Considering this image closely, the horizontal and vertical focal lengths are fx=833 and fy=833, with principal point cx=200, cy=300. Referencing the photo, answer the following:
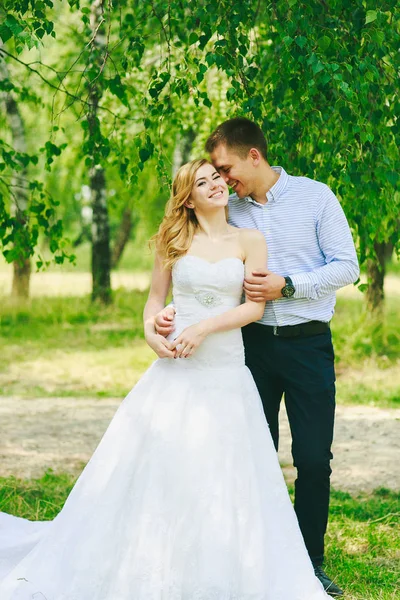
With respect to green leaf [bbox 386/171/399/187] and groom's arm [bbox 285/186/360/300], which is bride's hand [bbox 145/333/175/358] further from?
green leaf [bbox 386/171/399/187]

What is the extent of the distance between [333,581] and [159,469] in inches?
42.5

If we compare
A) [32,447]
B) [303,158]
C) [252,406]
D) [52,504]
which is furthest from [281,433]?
[252,406]

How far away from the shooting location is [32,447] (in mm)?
6637

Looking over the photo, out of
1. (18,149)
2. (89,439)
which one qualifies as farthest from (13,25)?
(18,149)

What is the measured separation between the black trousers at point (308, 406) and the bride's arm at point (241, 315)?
23 cm

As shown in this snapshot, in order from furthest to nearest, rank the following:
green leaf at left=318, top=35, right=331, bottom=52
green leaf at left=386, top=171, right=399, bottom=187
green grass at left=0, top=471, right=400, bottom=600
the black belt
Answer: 1. green leaf at left=386, top=171, right=399, bottom=187
2. green grass at left=0, top=471, right=400, bottom=600
3. green leaf at left=318, top=35, right=331, bottom=52
4. the black belt

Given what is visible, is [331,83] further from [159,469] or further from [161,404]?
[159,469]

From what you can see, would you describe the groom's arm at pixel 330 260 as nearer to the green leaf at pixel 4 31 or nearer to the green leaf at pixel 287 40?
the green leaf at pixel 287 40

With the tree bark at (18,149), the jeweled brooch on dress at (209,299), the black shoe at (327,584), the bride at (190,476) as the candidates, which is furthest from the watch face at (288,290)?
the tree bark at (18,149)

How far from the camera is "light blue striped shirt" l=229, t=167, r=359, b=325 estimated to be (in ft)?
12.1

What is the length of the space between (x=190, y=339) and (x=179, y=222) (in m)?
0.55

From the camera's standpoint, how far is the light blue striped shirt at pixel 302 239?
3696mm

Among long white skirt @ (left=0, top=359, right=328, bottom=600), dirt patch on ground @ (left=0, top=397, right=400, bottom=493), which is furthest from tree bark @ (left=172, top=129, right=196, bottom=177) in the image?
long white skirt @ (left=0, top=359, right=328, bottom=600)

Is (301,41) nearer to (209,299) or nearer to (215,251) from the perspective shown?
(215,251)
